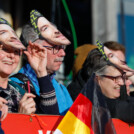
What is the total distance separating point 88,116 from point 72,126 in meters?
0.12

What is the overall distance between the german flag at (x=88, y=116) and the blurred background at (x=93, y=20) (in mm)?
3609

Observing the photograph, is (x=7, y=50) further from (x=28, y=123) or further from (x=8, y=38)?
(x=28, y=123)

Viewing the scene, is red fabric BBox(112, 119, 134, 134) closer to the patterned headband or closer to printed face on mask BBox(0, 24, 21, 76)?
printed face on mask BBox(0, 24, 21, 76)

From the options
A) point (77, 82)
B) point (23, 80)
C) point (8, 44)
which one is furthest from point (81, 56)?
point (8, 44)

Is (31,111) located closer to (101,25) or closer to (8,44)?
(8,44)

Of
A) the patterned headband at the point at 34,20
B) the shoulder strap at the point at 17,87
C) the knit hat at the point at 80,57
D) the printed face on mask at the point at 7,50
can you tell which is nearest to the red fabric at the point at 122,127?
the shoulder strap at the point at 17,87

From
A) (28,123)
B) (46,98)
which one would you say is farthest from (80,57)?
(28,123)

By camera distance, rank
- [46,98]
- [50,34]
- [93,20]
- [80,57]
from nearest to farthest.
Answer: [46,98], [50,34], [80,57], [93,20]

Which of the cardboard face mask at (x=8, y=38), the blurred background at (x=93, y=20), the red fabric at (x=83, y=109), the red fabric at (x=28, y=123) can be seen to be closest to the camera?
the red fabric at (x=28, y=123)

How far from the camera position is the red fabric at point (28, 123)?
5.83 ft

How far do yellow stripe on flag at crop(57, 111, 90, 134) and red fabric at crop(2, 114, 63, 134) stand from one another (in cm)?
9

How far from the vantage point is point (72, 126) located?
187cm

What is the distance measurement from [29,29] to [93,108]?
962 mm

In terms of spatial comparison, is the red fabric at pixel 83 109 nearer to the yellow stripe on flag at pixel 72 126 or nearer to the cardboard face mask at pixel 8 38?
the yellow stripe on flag at pixel 72 126
